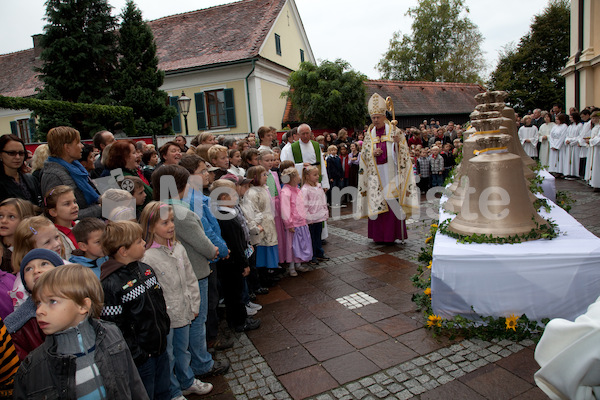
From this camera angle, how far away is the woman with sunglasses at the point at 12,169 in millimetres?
3711

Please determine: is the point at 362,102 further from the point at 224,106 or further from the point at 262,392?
the point at 262,392

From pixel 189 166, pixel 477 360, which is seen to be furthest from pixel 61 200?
pixel 477 360

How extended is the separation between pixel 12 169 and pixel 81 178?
1.94ft

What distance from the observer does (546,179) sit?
6.09 m

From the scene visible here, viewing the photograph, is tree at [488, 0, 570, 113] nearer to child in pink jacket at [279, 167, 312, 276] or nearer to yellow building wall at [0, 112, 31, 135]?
child in pink jacket at [279, 167, 312, 276]

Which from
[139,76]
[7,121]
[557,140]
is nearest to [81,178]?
[557,140]

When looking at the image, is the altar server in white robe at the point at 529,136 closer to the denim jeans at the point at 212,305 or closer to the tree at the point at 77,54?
the denim jeans at the point at 212,305

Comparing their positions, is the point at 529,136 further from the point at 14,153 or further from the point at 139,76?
the point at 14,153

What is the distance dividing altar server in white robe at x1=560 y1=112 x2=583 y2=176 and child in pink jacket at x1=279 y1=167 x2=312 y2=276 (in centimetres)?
957

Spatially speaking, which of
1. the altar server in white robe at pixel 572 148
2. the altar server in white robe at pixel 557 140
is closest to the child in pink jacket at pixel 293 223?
the altar server in white robe at pixel 572 148

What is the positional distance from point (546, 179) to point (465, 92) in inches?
1157

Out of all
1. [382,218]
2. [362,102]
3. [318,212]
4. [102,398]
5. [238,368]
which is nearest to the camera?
[102,398]

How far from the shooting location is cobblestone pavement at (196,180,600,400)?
2947 millimetres

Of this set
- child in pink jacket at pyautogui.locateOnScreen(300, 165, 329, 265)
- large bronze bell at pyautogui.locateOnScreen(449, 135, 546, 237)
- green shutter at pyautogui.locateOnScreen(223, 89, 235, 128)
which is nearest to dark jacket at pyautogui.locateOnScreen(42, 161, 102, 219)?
child in pink jacket at pyautogui.locateOnScreen(300, 165, 329, 265)
